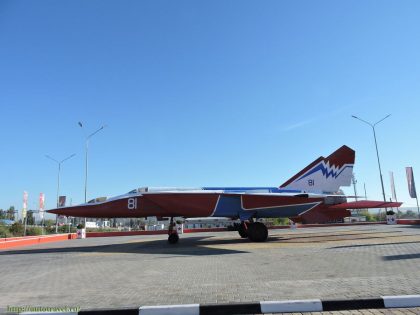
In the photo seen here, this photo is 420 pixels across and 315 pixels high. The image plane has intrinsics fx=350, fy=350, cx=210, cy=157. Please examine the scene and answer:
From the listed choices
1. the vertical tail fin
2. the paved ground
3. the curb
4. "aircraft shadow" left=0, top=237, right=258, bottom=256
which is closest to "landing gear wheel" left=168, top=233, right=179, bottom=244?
"aircraft shadow" left=0, top=237, right=258, bottom=256

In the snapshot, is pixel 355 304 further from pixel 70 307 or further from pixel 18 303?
pixel 18 303

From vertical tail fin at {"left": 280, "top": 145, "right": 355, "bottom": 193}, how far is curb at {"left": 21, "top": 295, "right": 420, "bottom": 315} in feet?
59.0

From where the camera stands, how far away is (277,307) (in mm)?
5586

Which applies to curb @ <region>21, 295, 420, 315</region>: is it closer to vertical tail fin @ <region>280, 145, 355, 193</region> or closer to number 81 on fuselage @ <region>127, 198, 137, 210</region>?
number 81 on fuselage @ <region>127, 198, 137, 210</region>

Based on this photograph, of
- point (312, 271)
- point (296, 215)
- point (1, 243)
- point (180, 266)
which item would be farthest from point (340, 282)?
point (1, 243)

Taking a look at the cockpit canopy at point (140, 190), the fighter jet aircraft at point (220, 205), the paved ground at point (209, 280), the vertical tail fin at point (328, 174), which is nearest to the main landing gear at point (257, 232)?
the fighter jet aircraft at point (220, 205)

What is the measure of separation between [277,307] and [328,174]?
1916 cm

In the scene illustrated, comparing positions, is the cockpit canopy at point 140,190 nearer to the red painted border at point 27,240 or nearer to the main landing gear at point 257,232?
the main landing gear at point 257,232

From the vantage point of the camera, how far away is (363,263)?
10.2 meters

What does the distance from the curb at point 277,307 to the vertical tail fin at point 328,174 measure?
1799 centimetres

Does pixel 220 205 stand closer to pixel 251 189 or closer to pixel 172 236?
pixel 251 189

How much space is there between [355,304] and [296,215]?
1627 cm

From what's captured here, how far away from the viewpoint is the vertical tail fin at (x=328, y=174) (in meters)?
23.4

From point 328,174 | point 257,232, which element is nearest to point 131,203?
point 257,232
